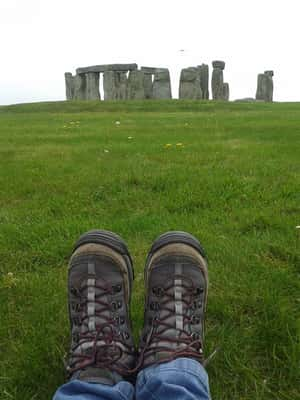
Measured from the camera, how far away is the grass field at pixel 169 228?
1816 mm

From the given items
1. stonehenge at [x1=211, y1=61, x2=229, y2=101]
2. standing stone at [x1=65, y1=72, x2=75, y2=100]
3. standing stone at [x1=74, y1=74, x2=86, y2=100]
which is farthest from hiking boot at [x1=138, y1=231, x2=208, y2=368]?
standing stone at [x1=65, y1=72, x2=75, y2=100]

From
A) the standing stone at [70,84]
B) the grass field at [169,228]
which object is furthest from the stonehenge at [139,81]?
the grass field at [169,228]

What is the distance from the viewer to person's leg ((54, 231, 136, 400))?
1.55 metres

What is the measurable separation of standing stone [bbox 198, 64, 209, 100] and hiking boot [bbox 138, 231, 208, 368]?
25629mm

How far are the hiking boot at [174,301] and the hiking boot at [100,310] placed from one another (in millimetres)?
89

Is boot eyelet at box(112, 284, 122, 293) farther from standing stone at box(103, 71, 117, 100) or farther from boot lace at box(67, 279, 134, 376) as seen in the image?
standing stone at box(103, 71, 117, 100)

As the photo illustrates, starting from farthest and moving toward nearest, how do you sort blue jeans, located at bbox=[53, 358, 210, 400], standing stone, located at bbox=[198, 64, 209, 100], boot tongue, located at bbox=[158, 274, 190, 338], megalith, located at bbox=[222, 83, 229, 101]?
megalith, located at bbox=[222, 83, 229, 101] → standing stone, located at bbox=[198, 64, 209, 100] → boot tongue, located at bbox=[158, 274, 190, 338] → blue jeans, located at bbox=[53, 358, 210, 400]

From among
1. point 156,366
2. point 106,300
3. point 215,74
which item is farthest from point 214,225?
point 215,74

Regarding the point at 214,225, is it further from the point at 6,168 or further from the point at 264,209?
the point at 6,168

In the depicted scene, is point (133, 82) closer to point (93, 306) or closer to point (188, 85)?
point (188, 85)

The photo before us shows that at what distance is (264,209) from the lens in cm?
338

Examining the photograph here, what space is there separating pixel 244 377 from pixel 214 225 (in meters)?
1.47

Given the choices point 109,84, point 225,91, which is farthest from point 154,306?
point 225,91

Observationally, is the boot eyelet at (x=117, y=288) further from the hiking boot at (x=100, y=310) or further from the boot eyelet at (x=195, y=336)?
the boot eyelet at (x=195, y=336)
